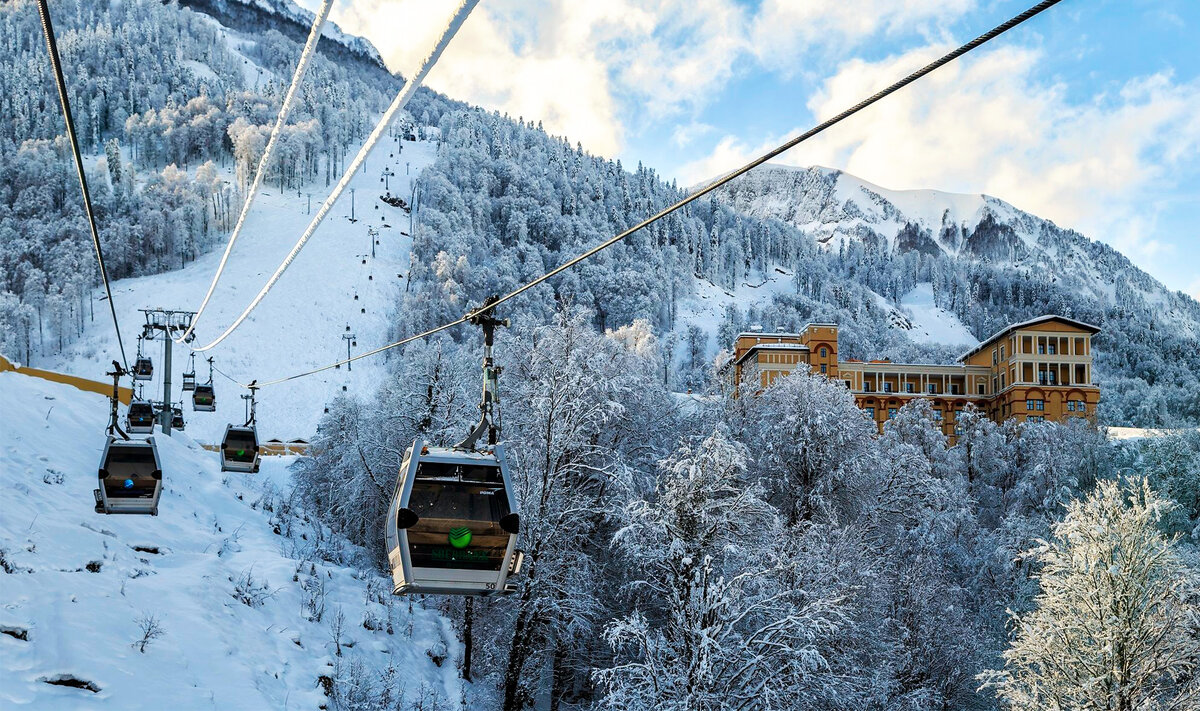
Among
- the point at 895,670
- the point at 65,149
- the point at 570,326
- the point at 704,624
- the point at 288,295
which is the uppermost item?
the point at 65,149

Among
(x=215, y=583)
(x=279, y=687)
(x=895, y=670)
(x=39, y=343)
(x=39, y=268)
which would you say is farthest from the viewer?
(x=39, y=268)

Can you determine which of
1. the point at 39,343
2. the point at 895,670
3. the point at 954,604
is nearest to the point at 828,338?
the point at 954,604

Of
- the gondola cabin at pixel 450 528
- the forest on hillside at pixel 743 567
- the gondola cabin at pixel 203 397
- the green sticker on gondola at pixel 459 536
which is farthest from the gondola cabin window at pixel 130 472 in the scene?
the gondola cabin at pixel 203 397

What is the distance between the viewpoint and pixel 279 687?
17.4 meters

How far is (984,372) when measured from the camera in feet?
320

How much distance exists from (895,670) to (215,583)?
848 inches

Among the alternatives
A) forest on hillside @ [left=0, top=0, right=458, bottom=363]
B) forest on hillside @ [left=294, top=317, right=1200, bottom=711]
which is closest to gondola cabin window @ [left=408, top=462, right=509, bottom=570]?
forest on hillside @ [left=294, top=317, right=1200, bottom=711]

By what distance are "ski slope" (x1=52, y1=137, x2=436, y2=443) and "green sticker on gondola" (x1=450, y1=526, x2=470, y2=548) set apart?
71.5 metres

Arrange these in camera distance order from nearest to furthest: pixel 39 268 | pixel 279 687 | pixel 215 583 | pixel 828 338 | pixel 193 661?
pixel 193 661 < pixel 279 687 < pixel 215 583 < pixel 828 338 < pixel 39 268

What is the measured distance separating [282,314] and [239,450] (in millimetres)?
90683

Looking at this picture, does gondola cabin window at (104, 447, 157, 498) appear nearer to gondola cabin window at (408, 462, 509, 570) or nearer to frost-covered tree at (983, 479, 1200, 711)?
gondola cabin window at (408, 462, 509, 570)

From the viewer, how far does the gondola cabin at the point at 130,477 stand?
15570 mm

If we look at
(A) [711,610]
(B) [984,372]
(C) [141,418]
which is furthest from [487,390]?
(B) [984,372]

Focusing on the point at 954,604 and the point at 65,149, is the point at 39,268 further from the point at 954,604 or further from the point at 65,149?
the point at 954,604
